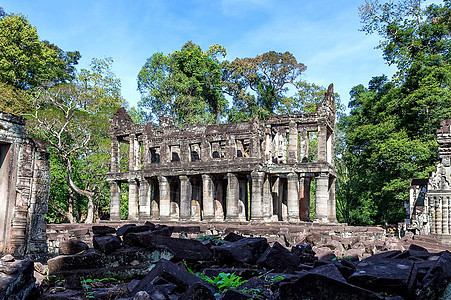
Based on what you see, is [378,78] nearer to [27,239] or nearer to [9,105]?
[9,105]

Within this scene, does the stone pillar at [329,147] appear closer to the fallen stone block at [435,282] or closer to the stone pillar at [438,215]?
the stone pillar at [438,215]

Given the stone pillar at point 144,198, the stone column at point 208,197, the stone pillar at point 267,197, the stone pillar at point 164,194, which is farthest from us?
the stone pillar at point 144,198

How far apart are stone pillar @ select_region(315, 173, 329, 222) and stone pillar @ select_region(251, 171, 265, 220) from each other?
11.4ft

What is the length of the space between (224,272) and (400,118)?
2529cm

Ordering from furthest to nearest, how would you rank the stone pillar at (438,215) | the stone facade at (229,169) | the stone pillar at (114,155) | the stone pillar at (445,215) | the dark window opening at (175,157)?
the dark window opening at (175,157)
the stone pillar at (114,155)
the stone facade at (229,169)
the stone pillar at (438,215)
the stone pillar at (445,215)

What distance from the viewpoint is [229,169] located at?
26688 mm

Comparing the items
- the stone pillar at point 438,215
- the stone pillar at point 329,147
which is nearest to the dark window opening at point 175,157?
the stone pillar at point 329,147

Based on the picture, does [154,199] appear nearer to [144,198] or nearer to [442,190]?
[144,198]

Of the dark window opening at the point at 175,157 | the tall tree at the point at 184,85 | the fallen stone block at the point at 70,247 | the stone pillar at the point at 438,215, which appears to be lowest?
the stone pillar at the point at 438,215

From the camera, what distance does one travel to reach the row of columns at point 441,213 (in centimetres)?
1516

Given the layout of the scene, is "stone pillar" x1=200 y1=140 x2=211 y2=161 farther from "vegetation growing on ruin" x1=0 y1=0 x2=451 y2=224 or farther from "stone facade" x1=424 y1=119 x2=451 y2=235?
"stone facade" x1=424 y1=119 x2=451 y2=235

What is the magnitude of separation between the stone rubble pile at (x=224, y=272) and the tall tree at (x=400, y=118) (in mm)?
19178

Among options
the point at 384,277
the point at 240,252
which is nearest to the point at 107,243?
the point at 240,252

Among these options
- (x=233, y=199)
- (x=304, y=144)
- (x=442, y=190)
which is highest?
(x=304, y=144)
